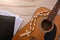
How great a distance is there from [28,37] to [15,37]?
11 cm

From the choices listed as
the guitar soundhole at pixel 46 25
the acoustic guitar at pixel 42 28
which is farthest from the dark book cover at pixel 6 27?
the guitar soundhole at pixel 46 25

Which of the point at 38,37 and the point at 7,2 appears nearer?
the point at 38,37

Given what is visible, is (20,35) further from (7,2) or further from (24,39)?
(7,2)

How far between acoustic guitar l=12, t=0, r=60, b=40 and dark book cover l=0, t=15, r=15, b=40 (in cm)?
6

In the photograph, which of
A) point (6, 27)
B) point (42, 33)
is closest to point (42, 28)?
point (42, 33)

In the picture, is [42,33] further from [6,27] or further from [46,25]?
[6,27]

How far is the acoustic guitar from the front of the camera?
0.98m

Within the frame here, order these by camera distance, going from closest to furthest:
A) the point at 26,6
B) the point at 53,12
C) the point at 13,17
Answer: the point at 53,12 → the point at 13,17 → the point at 26,6

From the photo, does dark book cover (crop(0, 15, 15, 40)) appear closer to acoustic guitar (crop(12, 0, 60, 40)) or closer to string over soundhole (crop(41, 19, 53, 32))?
acoustic guitar (crop(12, 0, 60, 40))

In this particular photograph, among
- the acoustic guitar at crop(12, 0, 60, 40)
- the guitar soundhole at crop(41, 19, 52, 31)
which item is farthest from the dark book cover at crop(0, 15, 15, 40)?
the guitar soundhole at crop(41, 19, 52, 31)

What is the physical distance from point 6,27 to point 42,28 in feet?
0.91

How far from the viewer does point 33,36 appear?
3.30 feet

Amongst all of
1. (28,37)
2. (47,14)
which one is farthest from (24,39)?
(47,14)

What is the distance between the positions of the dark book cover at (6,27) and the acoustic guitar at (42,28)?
0.20ft
